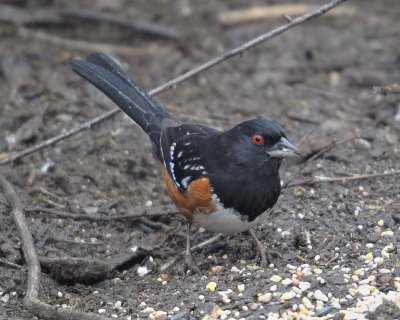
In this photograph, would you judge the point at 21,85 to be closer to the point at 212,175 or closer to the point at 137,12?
the point at 137,12

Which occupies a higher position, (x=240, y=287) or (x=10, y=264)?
(x=10, y=264)

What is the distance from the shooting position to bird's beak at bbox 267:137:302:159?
149 inches

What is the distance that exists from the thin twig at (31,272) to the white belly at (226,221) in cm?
74

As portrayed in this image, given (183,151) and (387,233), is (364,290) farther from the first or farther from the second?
(183,151)

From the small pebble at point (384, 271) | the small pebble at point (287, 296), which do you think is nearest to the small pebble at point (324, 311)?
the small pebble at point (287, 296)

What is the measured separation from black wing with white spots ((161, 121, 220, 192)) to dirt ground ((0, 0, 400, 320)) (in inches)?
16.0

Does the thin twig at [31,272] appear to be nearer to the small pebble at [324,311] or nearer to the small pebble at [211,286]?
the small pebble at [211,286]

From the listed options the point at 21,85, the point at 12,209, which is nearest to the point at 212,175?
the point at 12,209

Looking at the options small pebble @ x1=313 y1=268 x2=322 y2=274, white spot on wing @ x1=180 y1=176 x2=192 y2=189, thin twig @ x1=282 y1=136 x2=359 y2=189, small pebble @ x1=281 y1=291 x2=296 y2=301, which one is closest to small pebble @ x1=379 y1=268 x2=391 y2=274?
small pebble @ x1=313 y1=268 x2=322 y2=274

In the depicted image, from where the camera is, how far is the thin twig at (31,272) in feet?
11.6

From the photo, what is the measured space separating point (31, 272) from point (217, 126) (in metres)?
1.94

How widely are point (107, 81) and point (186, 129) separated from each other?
0.51 metres

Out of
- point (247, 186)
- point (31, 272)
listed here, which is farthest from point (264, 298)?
point (31, 272)

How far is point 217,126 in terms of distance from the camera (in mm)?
5414
